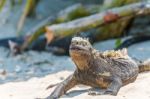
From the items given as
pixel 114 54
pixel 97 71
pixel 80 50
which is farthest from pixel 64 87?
pixel 114 54

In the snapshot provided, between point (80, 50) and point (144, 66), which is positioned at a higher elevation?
point (80, 50)

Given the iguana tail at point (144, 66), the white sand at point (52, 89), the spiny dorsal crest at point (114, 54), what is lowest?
the white sand at point (52, 89)

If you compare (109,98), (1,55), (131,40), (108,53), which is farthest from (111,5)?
(109,98)

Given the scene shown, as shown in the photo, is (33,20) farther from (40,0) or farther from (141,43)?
(141,43)

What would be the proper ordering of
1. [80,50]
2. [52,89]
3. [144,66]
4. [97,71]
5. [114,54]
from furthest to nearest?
[144,66] → [52,89] → [114,54] → [97,71] → [80,50]

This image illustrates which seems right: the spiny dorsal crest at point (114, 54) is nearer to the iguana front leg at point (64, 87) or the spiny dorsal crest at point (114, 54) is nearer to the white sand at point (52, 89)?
the white sand at point (52, 89)

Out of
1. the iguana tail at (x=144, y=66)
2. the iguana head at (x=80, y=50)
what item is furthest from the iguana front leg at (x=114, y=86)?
the iguana tail at (x=144, y=66)

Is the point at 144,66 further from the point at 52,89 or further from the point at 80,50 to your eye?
A: the point at 80,50
